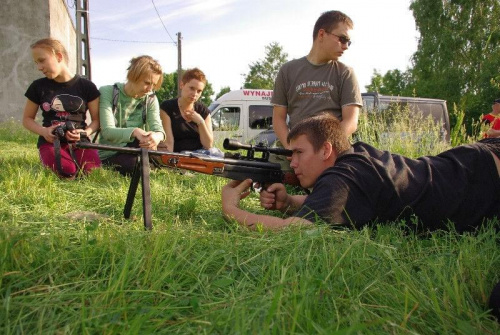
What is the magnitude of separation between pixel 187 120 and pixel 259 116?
378 inches

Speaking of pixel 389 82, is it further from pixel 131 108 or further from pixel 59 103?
pixel 59 103

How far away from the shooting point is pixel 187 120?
5625 mm

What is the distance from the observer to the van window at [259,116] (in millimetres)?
14931

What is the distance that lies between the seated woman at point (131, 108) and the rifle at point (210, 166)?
1.64m

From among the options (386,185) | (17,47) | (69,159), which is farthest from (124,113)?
(17,47)

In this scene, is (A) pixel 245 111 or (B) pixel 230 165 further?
(A) pixel 245 111

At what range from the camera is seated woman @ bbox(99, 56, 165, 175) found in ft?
14.6

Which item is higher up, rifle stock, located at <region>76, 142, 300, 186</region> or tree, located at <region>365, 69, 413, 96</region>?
tree, located at <region>365, 69, 413, 96</region>

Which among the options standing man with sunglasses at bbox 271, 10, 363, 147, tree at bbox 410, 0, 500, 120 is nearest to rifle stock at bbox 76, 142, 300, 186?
standing man with sunglasses at bbox 271, 10, 363, 147

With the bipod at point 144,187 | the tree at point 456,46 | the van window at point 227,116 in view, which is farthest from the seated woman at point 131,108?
the tree at point 456,46

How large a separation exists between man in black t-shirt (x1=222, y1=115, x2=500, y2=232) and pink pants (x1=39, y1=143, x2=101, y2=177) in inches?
95.2

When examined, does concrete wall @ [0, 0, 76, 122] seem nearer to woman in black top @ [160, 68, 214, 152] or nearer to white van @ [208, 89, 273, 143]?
white van @ [208, 89, 273, 143]

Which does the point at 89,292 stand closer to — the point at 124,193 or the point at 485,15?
the point at 124,193

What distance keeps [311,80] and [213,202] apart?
5.17 ft
